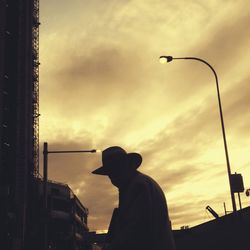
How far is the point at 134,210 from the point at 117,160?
0.46m

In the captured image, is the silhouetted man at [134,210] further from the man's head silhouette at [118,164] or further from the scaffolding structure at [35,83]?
the scaffolding structure at [35,83]

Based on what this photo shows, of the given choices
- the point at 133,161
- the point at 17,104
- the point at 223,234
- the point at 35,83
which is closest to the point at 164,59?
the point at 223,234

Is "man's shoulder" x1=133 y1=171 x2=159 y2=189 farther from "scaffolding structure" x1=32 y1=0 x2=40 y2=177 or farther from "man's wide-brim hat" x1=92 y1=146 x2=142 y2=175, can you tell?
"scaffolding structure" x1=32 y1=0 x2=40 y2=177

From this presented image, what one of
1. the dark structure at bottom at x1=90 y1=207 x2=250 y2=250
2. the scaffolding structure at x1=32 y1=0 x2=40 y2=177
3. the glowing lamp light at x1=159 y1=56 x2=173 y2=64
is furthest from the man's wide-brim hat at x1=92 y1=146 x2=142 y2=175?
the scaffolding structure at x1=32 y1=0 x2=40 y2=177

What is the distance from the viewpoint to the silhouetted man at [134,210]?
3.23 metres

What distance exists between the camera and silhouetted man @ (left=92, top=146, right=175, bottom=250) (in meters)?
3.23

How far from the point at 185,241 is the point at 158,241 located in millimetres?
21266

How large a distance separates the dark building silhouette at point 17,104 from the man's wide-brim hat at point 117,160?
51.9m

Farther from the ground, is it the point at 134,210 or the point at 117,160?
the point at 117,160

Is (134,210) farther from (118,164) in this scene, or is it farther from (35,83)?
(35,83)

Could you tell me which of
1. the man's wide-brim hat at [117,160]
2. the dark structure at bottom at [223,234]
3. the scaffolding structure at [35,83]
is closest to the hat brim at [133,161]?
the man's wide-brim hat at [117,160]

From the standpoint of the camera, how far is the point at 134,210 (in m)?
3.28

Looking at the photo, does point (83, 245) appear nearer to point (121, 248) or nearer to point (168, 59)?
point (168, 59)

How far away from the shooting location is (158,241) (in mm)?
3303
